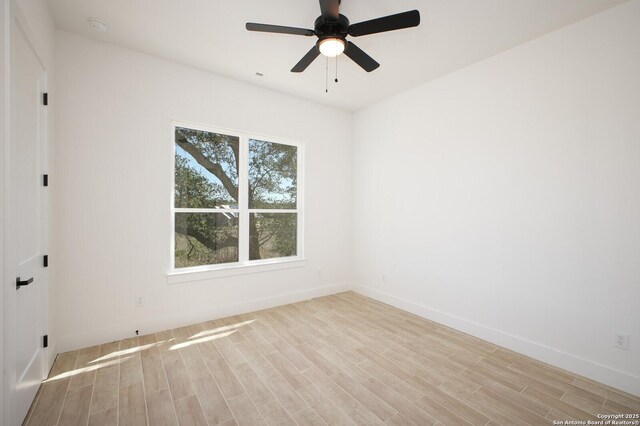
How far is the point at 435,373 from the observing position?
96.8 inches

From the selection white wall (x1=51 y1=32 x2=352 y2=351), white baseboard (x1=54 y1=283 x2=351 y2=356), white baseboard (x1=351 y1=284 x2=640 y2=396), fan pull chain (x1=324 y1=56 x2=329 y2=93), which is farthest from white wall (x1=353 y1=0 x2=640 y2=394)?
white wall (x1=51 y1=32 x2=352 y2=351)

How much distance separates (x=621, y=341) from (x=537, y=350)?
0.63 meters

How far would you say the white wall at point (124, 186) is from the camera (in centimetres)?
275

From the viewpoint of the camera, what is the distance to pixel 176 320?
331 cm

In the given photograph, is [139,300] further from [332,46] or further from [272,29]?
[332,46]

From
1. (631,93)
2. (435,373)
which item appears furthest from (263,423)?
(631,93)

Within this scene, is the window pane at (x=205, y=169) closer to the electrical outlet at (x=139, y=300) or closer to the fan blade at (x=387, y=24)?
the electrical outlet at (x=139, y=300)

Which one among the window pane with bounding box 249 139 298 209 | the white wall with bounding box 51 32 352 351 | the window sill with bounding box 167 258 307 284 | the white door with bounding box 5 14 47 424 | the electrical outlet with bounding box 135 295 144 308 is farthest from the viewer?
the window pane with bounding box 249 139 298 209

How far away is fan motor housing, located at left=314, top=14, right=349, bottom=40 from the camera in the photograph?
2.06 metres

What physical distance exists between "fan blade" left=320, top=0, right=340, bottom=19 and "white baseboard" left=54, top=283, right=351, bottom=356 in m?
3.40

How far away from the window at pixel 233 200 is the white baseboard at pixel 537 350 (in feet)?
6.96

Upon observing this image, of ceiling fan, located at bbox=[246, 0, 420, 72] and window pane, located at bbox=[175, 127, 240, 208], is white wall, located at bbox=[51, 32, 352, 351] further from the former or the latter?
ceiling fan, located at bbox=[246, 0, 420, 72]

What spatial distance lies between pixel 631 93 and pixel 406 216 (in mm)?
2437

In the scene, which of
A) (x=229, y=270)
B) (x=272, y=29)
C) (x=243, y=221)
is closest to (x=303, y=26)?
(x=272, y=29)
